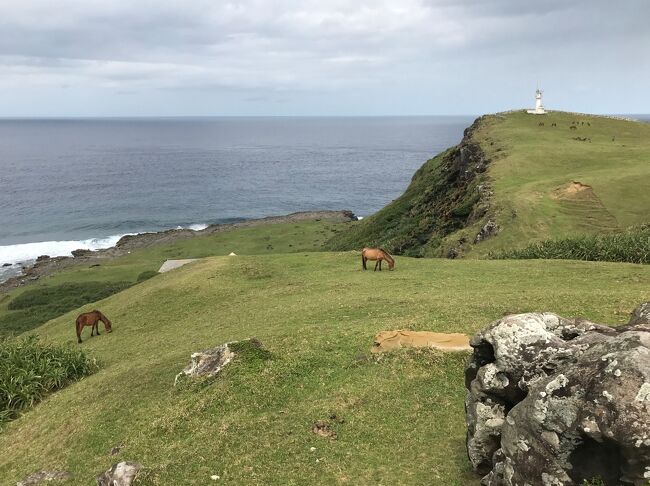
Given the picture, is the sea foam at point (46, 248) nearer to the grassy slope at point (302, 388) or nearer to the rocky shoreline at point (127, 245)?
the rocky shoreline at point (127, 245)

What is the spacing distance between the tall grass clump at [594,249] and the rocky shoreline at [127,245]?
62.4 m

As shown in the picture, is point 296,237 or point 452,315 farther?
point 296,237

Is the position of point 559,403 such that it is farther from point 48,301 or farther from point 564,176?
point 48,301

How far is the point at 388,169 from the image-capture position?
199 meters

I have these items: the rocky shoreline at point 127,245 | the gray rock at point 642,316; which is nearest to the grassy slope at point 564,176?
the gray rock at point 642,316

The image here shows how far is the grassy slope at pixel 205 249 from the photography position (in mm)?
62806

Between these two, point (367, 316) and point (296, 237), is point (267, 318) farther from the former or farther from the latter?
point (296, 237)

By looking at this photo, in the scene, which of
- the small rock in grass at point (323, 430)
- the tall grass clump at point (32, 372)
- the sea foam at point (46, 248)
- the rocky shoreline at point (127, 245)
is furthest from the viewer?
the sea foam at point (46, 248)

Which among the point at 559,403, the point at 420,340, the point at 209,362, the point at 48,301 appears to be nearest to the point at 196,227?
the point at 48,301

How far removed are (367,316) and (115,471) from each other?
1128 cm

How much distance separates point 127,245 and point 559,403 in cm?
9033

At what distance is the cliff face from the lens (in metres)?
45.2

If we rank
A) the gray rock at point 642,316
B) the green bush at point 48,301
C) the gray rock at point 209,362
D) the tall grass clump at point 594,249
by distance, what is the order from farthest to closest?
1. the green bush at point 48,301
2. the tall grass clump at point 594,249
3. the gray rock at point 209,362
4. the gray rock at point 642,316

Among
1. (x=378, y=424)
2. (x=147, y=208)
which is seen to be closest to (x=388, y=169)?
(x=147, y=208)
